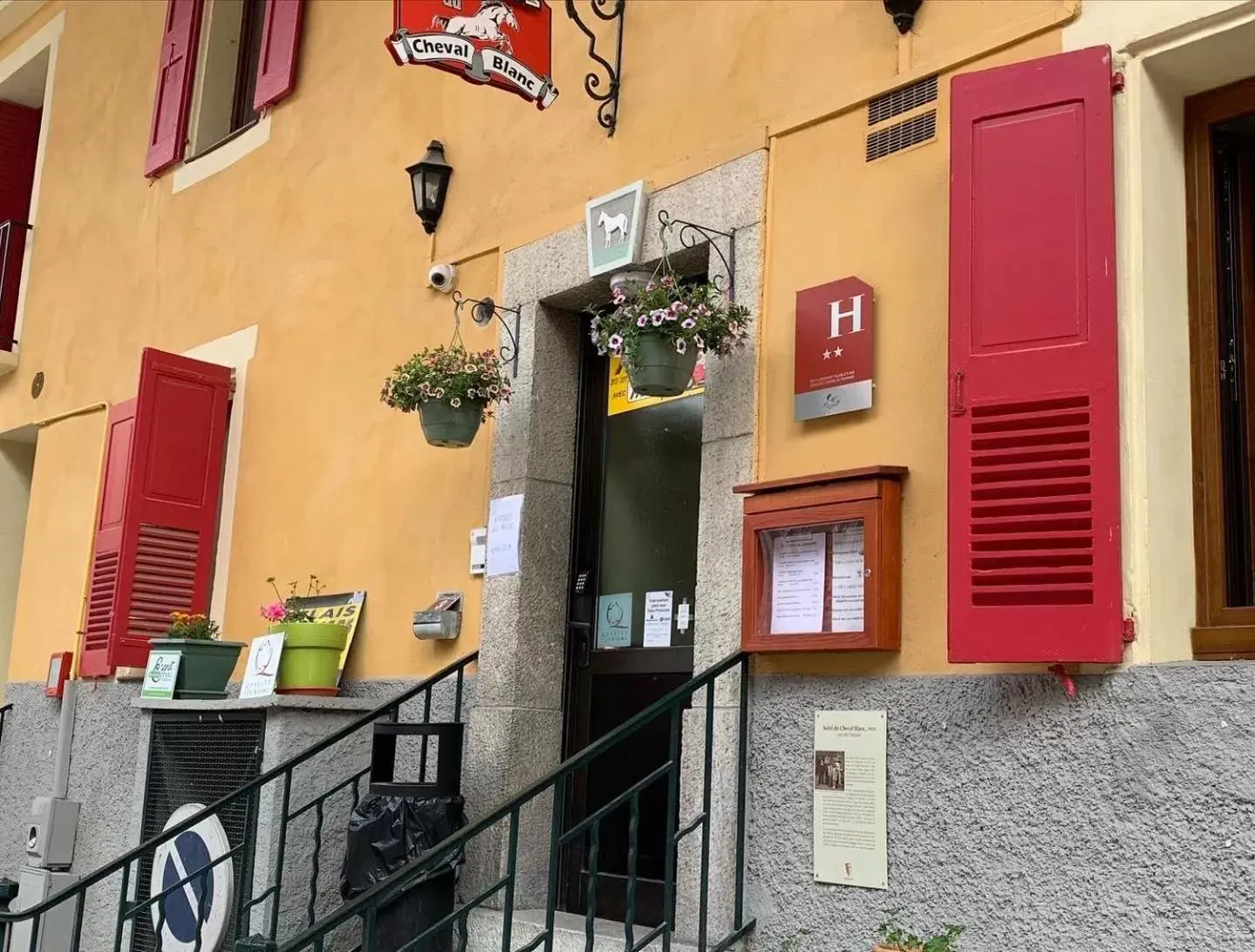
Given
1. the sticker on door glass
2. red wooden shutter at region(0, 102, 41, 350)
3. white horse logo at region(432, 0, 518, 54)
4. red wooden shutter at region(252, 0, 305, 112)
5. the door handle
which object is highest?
red wooden shutter at region(0, 102, 41, 350)

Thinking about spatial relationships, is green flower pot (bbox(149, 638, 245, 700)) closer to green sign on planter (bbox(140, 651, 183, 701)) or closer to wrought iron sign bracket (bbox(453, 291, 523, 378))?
green sign on planter (bbox(140, 651, 183, 701))

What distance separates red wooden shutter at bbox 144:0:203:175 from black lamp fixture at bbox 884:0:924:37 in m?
5.20

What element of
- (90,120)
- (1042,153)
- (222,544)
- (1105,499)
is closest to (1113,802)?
(1105,499)

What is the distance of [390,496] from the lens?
6.29m

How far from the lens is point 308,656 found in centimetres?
592

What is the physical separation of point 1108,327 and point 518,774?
2.73 metres

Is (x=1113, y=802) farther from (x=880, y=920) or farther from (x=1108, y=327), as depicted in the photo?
(x=1108, y=327)

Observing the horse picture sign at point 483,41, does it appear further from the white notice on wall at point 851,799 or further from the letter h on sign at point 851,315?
the white notice on wall at point 851,799

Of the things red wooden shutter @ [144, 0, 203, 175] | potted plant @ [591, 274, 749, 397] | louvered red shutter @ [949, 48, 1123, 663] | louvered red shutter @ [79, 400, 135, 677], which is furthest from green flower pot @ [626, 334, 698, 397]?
red wooden shutter @ [144, 0, 203, 175]

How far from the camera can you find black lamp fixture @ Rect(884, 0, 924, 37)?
453 cm

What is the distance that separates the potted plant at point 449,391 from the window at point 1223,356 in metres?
2.64

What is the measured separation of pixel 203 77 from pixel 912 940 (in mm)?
6734

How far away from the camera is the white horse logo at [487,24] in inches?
195

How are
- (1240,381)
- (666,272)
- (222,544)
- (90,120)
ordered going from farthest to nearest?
1. (90,120)
2. (222,544)
3. (666,272)
4. (1240,381)
